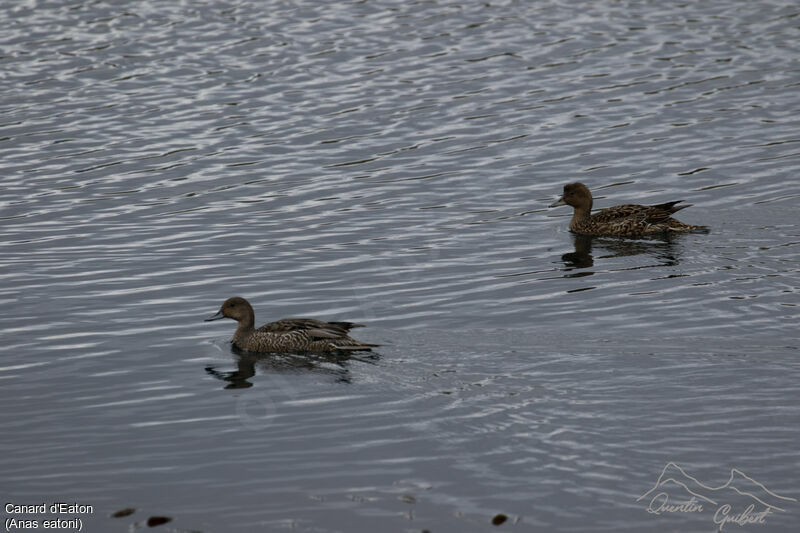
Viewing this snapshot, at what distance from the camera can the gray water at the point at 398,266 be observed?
11.2 metres

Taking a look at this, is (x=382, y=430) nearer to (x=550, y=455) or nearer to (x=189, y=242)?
(x=550, y=455)

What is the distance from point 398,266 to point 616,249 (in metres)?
3.80

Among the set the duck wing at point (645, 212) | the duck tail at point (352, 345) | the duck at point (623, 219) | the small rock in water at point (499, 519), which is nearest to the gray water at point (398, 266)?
the small rock in water at point (499, 519)

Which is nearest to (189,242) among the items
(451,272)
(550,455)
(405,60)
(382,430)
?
(451,272)

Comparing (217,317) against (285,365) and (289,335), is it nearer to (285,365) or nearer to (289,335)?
(289,335)

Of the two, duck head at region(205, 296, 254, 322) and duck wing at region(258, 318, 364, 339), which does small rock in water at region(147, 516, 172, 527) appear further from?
duck head at region(205, 296, 254, 322)

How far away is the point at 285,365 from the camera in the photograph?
14.6 metres

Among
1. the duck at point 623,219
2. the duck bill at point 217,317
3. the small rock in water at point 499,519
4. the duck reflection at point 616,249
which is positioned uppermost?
the duck bill at point 217,317

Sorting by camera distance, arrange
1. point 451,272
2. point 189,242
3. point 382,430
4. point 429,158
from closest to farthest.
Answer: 1. point 382,430
2. point 451,272
3. point 189,242
4. point 429,158

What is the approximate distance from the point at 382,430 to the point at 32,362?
16.4ft

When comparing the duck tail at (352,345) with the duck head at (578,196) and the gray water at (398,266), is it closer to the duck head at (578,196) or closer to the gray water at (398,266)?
the gray water at (398,266)

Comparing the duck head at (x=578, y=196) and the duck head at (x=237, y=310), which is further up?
the duck head at (x=237, y=310)

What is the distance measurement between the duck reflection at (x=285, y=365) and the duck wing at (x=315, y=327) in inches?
12.0

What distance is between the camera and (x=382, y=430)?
12133 millimetres
